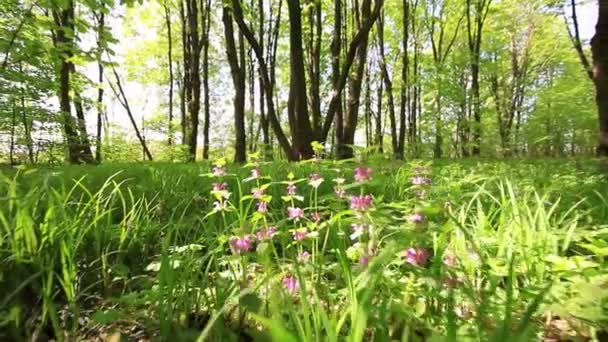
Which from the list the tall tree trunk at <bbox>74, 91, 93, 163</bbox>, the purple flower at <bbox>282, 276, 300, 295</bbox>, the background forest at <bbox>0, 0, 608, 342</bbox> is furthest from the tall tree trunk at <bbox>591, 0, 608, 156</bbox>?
the tall tree trunk at <bbox>74, 91, 93, 163</bbox>

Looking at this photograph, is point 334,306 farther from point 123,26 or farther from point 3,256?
point 123,26

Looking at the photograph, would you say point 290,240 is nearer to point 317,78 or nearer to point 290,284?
point 290,284

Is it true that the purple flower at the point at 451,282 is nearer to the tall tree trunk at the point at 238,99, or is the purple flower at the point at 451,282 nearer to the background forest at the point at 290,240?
the background forest at the point at 290,240

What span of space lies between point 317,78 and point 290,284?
33.9 feet

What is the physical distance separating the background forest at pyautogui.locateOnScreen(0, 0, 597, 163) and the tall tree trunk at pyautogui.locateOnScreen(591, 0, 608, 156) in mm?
3771

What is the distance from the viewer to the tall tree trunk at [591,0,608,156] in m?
3.62

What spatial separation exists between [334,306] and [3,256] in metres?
1.07

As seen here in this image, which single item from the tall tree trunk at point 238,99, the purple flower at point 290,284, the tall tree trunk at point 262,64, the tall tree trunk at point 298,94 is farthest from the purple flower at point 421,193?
the tall tree trunk at point 238,99

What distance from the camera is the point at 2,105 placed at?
18.8 ft

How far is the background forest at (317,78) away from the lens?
21.4ft

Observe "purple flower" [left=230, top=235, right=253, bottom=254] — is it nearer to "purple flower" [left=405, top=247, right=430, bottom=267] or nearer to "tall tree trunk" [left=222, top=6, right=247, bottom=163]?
"purple flower" [left=405, top=247, right=430, bottom=267]

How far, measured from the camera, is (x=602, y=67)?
3.76 metres

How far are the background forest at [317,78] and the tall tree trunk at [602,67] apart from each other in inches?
148

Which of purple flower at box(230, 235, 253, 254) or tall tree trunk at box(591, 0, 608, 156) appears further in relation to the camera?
tall tree trunk at box(591, 0, 608, 156)
